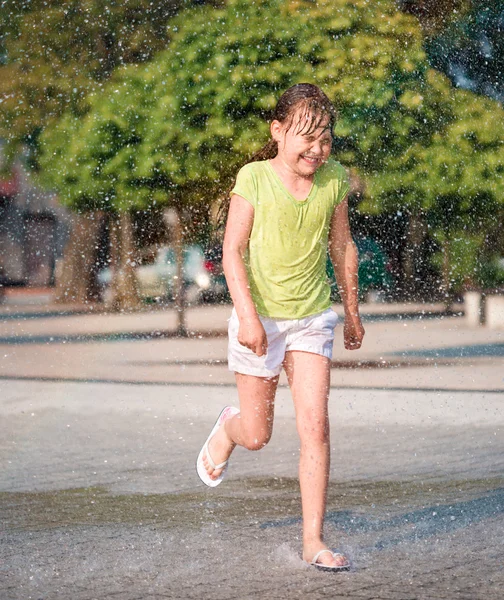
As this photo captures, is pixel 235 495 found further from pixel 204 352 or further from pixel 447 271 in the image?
pixel 447 271

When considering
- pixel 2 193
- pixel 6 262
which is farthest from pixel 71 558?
pixel 6 262

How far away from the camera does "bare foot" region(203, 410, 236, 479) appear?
17.4 ft

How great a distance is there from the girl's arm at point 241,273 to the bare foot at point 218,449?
787 millimetres

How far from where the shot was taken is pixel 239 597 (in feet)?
13.6

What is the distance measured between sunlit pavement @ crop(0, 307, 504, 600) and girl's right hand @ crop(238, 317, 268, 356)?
729 millimetres

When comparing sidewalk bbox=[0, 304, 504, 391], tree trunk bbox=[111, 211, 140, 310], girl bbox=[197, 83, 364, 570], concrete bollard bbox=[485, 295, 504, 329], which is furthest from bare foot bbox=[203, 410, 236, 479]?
tree trunk bbox=[111, 211, 140, 310]

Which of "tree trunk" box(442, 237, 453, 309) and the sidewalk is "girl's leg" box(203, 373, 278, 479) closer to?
the sidewalk

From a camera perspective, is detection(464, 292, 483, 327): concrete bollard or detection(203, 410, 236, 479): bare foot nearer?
detection(203, 410, 236, 479): bare foot

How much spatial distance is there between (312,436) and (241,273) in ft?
2.00

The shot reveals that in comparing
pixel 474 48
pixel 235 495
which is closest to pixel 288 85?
pixel 235 495

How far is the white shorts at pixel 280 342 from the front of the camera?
4.78 meters

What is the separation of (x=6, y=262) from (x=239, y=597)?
2095 inches

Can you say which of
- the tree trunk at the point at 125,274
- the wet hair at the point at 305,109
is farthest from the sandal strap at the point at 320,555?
the tree trunk at the point at 125,274

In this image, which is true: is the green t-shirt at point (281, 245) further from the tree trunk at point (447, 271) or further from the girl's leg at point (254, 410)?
the tree trunk at point (447, 271)
